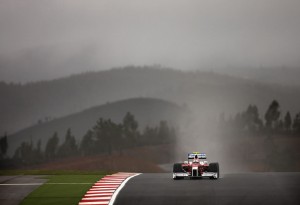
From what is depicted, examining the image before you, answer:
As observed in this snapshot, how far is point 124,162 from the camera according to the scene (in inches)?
3241

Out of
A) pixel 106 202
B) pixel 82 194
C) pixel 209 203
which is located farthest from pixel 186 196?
pixel 82 194

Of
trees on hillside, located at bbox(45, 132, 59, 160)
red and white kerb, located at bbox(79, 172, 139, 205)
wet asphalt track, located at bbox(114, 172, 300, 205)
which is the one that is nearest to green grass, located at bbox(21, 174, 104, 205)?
red and white kerb, located at bbox(79, 172, 139, 205)

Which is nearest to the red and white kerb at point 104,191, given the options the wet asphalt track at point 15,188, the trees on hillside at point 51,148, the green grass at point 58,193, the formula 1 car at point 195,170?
the green grass at point 58,193

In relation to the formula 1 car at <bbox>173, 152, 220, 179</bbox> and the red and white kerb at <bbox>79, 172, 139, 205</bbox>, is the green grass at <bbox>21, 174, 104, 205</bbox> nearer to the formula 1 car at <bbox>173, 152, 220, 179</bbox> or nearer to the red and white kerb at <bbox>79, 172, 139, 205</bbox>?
the red and white kerb at <bbox>79, 172, 139, 205</bbox>

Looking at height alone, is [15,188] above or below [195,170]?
Result: below

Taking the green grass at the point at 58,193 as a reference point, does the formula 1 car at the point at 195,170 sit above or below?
above

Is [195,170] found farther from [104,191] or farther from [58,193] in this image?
[58,193]

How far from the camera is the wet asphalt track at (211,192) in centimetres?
2202

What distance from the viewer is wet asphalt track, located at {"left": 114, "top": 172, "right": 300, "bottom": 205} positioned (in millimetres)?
22016

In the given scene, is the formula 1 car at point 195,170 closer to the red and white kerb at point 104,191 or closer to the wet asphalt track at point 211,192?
the wet asphalt track at point 211,192

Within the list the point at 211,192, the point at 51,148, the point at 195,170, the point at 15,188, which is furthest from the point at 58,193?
the point at 51,148

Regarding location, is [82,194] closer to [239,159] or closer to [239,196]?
[239,196]

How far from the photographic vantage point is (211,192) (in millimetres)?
24141

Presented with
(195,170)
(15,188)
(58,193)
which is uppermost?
(195,170)
